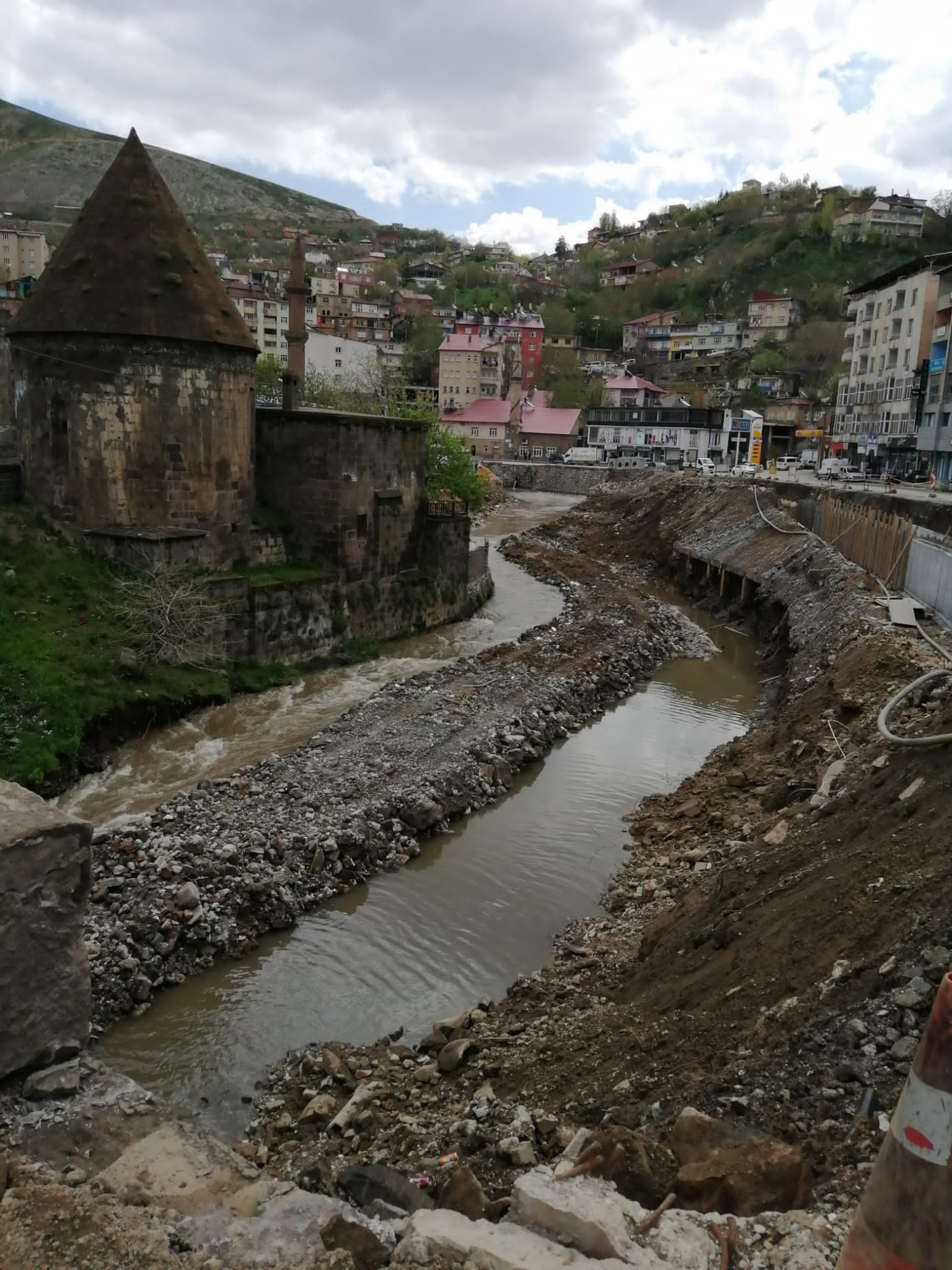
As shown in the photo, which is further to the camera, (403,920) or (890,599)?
(890,599)

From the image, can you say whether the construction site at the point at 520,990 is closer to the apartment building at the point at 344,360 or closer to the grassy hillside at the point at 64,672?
the grassy hillside at the point at 64,672

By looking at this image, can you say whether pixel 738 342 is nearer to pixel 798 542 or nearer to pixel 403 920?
pixel 798 542

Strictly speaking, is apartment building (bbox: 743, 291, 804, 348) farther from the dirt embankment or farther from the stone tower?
the dirt embankment

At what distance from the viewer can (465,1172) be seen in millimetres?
5520

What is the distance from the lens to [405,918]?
38.2 feet

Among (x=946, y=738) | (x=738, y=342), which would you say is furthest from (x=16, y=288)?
(x=738, y=342)

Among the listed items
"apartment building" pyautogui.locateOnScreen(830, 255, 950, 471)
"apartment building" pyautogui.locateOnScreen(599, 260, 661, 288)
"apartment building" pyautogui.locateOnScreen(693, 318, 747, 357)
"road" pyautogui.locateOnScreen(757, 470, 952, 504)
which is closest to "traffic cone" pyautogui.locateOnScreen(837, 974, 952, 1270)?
"road" pyautogui.locateOnScreen(757, 470, 952, 504)

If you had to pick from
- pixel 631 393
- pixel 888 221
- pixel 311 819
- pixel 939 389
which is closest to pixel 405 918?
pixel 311 819

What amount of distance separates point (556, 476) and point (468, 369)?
2001 centimetres

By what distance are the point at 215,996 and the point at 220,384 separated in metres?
14.5

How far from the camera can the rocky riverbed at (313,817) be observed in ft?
33.7

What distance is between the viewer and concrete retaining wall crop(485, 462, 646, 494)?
2840 inches

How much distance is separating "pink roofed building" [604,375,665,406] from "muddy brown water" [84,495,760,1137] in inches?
2897

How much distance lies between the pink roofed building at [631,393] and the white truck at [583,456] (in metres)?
11.6
